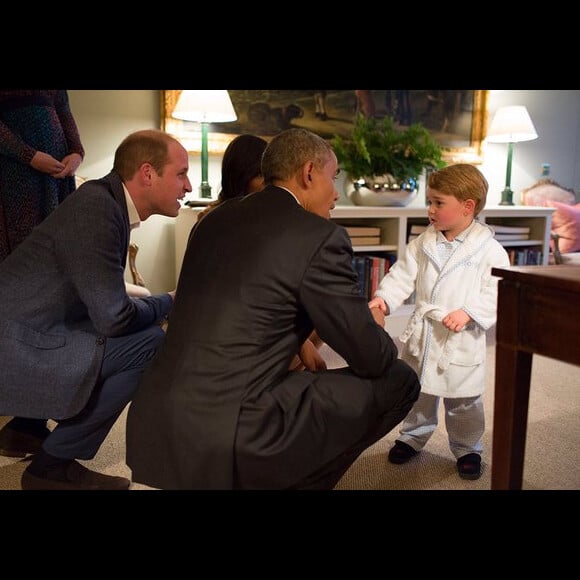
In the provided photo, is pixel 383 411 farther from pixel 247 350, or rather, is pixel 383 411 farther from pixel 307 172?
pixel 307 172

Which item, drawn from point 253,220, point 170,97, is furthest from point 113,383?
point 170,97

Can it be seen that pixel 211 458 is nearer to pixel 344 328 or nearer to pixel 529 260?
pixel 344 328

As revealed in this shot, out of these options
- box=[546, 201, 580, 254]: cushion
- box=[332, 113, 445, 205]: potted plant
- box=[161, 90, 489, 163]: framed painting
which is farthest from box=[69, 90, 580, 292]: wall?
box=[546, 201, 580, 254]: cushion

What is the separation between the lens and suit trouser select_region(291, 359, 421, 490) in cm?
145

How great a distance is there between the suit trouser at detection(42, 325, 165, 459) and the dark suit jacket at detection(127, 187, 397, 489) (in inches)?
13.6

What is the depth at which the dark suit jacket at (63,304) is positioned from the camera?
1.58 m

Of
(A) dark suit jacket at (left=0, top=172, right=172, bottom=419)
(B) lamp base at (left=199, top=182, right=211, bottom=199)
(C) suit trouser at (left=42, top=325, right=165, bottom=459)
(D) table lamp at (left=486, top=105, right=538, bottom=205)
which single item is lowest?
(C) suit trouser at (left=42, top=325, right=165, bottom=459)

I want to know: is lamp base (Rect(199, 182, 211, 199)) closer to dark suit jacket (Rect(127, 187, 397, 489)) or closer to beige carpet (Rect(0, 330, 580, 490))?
beige carpet (Rect(0, 330, 580, 490))

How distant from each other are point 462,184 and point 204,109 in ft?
6.21

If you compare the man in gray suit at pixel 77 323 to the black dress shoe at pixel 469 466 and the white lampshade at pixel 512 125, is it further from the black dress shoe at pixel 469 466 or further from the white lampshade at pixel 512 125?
the white lampshade at pixel 512 125

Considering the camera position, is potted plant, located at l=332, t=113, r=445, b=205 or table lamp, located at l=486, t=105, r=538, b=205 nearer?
potted plant, located at l=332, t=113, r=445, b=205

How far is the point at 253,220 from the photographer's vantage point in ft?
4.34

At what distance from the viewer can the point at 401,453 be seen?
2.04 metres
